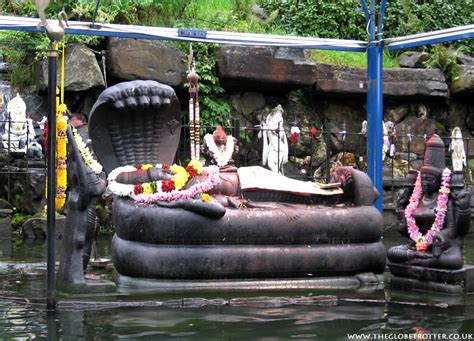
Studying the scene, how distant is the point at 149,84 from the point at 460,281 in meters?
3.87

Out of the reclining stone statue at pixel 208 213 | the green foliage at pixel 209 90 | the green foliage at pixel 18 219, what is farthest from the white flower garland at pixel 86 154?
the green foliage at pixel 209 90

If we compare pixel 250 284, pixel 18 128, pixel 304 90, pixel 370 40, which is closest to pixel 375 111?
pixel 370 40

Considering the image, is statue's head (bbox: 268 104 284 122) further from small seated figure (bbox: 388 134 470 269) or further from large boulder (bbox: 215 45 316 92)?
small seated figure (bbox: 388 134 470 269)

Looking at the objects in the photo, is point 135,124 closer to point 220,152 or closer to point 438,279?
point 220,152

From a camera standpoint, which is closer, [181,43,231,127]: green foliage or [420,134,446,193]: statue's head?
[420,134,446,193]: statue's head

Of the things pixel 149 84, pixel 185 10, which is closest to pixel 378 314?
pixel 149 84

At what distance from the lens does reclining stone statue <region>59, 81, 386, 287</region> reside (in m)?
8.15

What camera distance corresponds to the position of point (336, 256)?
862cm

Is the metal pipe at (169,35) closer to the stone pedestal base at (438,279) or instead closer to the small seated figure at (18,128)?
the stone pedestal base at (438,279)

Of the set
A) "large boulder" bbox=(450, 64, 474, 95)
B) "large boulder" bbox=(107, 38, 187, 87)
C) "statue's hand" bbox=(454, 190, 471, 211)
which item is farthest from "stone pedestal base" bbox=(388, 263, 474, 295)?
"large boulder" bbox=(450, 64, 474, 95)

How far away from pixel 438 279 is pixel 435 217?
2.07 feet

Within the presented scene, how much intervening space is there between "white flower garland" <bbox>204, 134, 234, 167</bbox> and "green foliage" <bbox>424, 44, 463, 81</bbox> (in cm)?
1162

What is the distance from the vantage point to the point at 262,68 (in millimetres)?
18141

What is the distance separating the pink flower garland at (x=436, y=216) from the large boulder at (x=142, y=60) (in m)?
9.54
